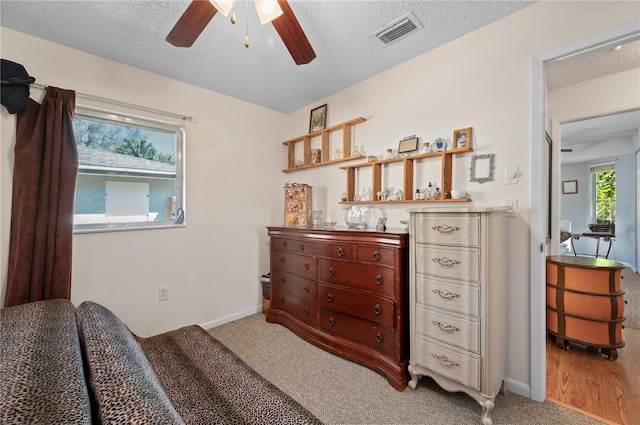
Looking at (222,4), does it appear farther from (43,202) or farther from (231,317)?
(231,317)

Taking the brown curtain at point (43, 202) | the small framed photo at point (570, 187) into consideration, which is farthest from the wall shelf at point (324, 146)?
the small framed photo at point (570, 187)

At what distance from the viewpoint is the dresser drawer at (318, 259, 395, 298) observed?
1954 millimetres

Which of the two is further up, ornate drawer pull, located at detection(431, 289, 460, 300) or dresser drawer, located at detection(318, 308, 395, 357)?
ornate drawer pull, located at detection(431, 289, 460, 300)

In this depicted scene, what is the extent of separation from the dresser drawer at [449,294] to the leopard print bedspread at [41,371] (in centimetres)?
171

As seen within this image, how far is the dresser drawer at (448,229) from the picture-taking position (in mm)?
1594

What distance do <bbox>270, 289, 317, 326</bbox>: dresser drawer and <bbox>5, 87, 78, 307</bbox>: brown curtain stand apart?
169 centimetres

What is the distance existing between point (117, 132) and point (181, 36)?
1.38 m

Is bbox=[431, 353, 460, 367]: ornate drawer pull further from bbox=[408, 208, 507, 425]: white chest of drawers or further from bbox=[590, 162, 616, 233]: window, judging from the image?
bbox=[590, 162, 616, 233]: window

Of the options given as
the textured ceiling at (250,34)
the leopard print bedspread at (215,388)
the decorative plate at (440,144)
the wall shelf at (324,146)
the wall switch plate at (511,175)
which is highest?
the textured ceiling at (250,34)

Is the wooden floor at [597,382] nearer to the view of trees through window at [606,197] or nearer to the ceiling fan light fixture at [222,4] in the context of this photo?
the view of trees through window at [606,197]

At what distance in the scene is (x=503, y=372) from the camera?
178 centimetres

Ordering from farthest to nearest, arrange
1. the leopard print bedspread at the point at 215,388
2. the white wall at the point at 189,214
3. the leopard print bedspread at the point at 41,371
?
1. the white wall at the point at 189,214
2. the leopard print bedspread at the point at 215,388
3. the leopard print bedspread at the point at 41,371

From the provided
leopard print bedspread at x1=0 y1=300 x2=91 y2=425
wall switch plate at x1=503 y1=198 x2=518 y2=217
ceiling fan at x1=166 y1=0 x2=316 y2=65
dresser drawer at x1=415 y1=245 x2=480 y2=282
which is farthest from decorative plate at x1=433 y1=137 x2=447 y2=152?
leopard print bedspread at x1=0 y1=300 x2=91 y2=425

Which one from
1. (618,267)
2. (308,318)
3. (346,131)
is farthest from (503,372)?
(346,131)
